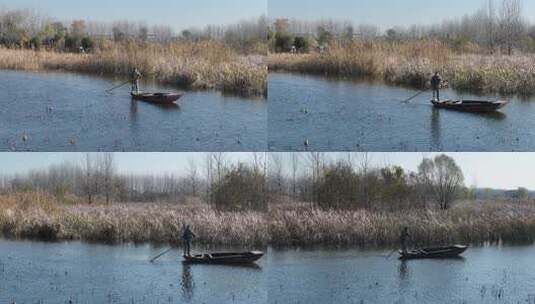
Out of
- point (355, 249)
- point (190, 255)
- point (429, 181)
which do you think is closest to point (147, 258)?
point (190, 255)

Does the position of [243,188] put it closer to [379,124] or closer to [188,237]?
[188,237]

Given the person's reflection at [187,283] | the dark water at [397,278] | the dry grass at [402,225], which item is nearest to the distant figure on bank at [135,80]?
the dry grass at [402,225]

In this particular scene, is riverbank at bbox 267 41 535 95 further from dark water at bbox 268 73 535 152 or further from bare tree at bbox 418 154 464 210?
bare tree at bbox 418 154 464 210

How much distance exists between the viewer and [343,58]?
16.9 m

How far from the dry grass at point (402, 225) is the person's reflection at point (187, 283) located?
168 centimetres

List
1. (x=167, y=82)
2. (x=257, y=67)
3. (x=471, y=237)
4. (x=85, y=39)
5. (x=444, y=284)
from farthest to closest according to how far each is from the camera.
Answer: (x=85, y=39), (x=167, y=82), (x=257, y=67), (x=471, y=237), (x=444, y=284)

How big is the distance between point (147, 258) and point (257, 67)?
470cm

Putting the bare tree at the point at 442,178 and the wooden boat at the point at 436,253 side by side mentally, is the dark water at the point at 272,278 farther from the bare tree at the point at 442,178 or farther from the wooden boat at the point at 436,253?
the bare tree at the point at 442,178

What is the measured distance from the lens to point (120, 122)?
45.9 feet

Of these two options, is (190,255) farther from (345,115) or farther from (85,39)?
(85,39)

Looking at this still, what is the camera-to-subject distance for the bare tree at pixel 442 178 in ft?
46.4

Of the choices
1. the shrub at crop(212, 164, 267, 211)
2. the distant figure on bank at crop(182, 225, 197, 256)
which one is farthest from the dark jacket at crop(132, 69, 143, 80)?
the distant figure on bank at crop(182, 225, 197, 256)

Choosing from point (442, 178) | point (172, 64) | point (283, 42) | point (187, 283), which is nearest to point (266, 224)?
point (187, 283)

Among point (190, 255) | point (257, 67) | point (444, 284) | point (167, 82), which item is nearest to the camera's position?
point (444, 284)
